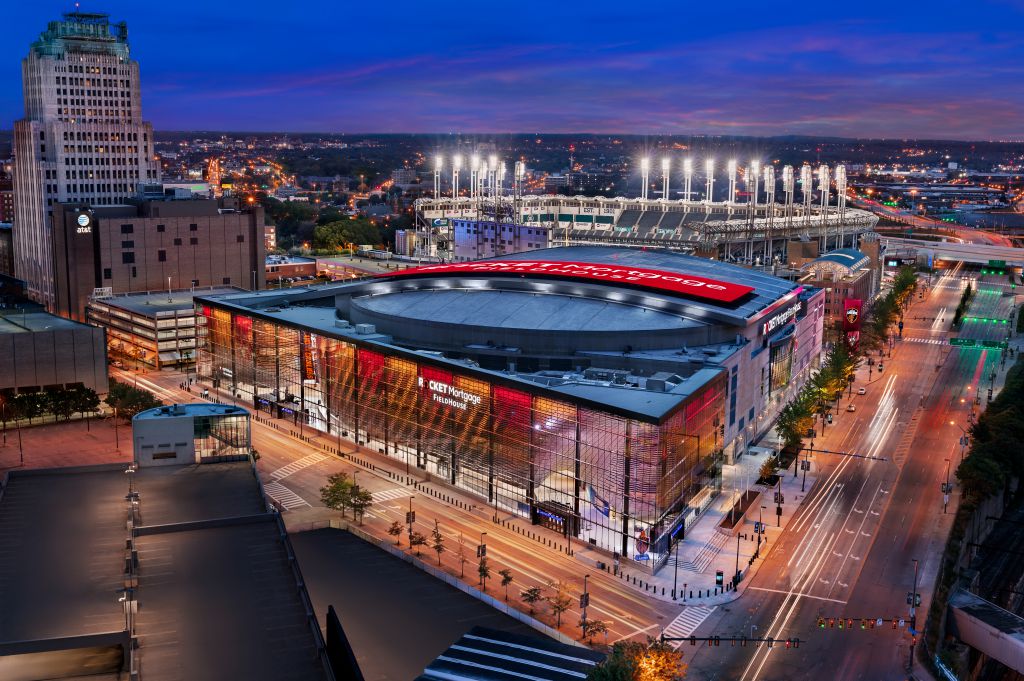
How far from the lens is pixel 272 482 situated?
275 ft

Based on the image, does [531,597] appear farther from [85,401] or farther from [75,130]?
[75,130]

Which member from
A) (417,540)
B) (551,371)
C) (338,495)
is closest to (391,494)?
(338,495)

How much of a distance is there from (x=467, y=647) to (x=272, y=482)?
38.7m

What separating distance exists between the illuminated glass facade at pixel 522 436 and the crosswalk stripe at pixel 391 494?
13.1 ft

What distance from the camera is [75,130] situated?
153 metres

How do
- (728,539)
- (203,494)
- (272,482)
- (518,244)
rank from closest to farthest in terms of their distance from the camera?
(203,494) → (728,539) → (272,482) → (518,244)

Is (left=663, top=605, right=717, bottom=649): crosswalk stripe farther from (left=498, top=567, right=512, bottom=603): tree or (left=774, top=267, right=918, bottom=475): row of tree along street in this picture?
(left=774, top=267, right=918, bottom=475): row of tree along street

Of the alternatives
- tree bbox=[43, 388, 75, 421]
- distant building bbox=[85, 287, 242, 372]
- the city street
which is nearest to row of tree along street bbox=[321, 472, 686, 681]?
the city street

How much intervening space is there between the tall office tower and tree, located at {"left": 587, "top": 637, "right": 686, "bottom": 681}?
420ft

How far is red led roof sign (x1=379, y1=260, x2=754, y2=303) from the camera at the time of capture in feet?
321

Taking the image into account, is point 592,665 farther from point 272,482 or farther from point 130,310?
point 130,310

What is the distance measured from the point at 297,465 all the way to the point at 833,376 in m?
55.8

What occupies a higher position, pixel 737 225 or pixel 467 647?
pixel 737 225

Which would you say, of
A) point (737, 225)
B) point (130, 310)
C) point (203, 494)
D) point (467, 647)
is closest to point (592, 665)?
point (467, 647)
